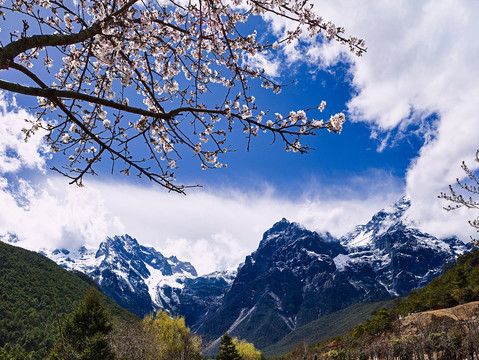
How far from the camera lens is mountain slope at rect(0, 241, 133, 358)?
3825 centimetres

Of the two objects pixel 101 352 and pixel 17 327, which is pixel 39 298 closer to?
pixel 17 327

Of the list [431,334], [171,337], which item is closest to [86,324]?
[171,337]

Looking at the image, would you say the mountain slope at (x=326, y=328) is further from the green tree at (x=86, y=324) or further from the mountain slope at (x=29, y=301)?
the green tree at (x=86, y=324)

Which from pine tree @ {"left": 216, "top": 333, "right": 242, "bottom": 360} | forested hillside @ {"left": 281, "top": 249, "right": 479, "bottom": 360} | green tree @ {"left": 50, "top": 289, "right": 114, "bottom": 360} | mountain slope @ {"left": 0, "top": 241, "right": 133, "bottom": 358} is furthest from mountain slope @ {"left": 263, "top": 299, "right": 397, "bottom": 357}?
green tree @ {"left": 50, "top": 289, "right": 114, "bottom": 360}

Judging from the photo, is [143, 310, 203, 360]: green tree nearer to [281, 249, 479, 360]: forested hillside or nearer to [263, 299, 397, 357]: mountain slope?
[281, 249, 479, 360]: forested hillside

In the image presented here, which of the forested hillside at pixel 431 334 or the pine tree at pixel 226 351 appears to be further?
the pine tree at pixel 226 351

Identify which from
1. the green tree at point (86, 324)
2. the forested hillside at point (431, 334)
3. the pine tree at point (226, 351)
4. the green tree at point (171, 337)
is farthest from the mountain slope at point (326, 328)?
the green tree at point (86, 324)

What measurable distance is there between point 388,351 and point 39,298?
6072 cm

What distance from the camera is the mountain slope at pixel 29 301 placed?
3825 centimetres

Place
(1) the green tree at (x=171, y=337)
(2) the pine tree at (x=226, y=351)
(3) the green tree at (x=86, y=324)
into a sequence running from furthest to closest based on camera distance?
1. (2) the pine tree at (x=226, y=351)
2. (1) the green tree at (x=171, y=337)
3. (3) the green tree at (x=86, y=324)

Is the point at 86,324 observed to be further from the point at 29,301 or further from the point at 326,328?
the point at 326,328

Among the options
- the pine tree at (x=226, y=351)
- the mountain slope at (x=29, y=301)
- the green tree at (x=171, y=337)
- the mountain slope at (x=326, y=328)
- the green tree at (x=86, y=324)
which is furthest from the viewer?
the mountain slope at (x=326, y=328)

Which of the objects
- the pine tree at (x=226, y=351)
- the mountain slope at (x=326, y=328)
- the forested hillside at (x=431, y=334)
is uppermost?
the forested hillside at (x=431, y=334)

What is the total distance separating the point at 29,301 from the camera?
5038cm
